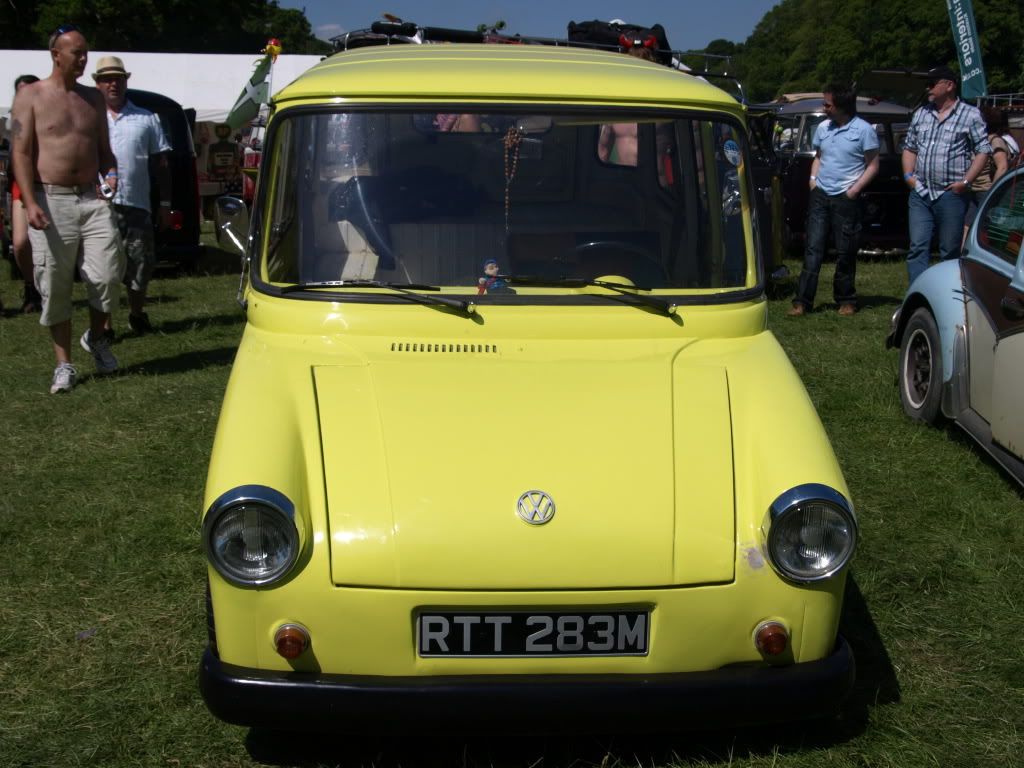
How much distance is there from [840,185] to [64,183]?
618 cm

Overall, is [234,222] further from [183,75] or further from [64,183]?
[183,75]

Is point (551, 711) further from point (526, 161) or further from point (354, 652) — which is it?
point (526, 161)

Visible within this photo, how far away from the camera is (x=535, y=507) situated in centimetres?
307

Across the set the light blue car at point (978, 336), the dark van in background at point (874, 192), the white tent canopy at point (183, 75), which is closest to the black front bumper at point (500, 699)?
the light blue car at point (978, 336)

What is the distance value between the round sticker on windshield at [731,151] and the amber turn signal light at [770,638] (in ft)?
5.81

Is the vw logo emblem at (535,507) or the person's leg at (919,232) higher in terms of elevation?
the vw logo emblem at (535,507)

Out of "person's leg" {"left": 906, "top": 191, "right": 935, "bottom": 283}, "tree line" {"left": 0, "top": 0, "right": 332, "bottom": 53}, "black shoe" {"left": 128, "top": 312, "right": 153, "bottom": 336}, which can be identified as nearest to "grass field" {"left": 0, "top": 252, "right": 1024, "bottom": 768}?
"black shoe" {"left": 128, "top": 312, "right": 153, "bottom": 336}

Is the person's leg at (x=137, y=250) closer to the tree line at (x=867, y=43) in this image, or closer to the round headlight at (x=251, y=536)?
the round headlight at (x=251, y=536)

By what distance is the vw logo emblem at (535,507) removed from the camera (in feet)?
9.99

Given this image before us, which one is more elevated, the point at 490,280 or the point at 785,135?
the point at 490,280

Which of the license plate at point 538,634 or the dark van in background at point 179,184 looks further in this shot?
the dark van in background at point 179,184

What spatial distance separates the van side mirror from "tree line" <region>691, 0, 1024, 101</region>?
50.4 metres

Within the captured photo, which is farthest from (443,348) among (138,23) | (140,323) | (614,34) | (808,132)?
(138,23)

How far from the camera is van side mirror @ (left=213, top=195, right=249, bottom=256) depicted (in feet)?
14.3
